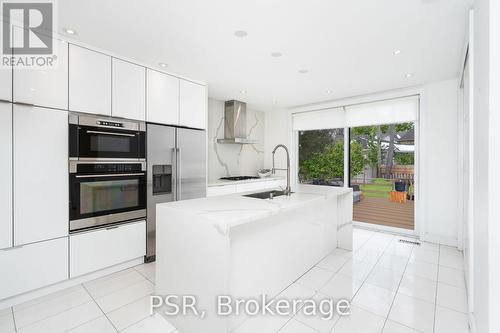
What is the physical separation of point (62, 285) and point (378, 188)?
4925 millimetres

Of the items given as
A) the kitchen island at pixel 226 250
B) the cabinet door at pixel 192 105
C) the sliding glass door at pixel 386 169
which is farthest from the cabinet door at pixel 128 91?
the sliding glass door at pixel 386 169

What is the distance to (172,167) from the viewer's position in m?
3.14

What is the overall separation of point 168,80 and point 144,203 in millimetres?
1629

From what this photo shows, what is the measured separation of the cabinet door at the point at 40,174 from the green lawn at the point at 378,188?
4772 mm

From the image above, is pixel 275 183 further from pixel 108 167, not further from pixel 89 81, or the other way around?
pixel 89 81

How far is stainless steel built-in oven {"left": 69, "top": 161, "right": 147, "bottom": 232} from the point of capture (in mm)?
2367

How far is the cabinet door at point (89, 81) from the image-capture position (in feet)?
7.75

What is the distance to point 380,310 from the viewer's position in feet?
6.43

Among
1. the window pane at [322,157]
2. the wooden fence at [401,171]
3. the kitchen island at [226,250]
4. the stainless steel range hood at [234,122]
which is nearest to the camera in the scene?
the kitchen island at [226,250]

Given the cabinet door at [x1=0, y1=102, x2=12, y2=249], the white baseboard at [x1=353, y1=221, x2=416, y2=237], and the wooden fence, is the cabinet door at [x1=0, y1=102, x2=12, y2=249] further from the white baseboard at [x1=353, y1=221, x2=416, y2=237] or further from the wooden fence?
the wooden fence

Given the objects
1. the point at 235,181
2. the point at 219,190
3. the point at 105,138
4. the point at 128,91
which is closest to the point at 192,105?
the point at 128,91

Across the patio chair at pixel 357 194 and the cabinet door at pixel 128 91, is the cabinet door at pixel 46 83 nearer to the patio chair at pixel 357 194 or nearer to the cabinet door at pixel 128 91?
the cabinet door at pixel 128 91

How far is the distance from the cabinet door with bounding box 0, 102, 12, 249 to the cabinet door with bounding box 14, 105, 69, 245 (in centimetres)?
4

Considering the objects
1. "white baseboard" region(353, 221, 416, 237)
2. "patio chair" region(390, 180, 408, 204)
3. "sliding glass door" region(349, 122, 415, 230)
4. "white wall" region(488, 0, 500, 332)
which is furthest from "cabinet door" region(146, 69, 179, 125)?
"patio chair" region(390, 180, 408, 204)
